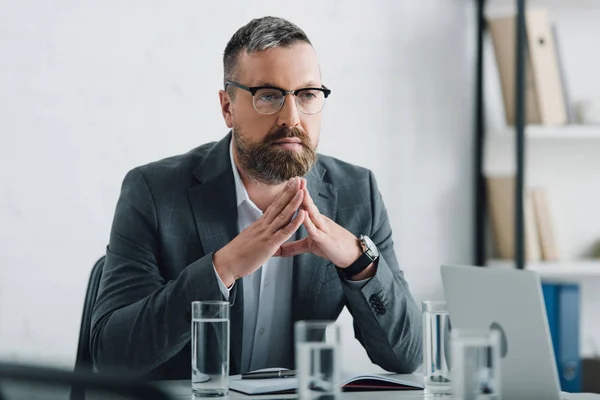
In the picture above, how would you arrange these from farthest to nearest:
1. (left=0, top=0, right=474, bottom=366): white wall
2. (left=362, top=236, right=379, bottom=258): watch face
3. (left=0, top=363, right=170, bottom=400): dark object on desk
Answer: (left=0, top=0, right=474, bottom=366): white wall < (left=362, top=236, right=379, bottom=258): watch face < (left=0, top=363, right=170, bottom=400): dark object on desk

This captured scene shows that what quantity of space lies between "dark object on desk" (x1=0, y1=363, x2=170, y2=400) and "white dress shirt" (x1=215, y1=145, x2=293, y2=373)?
1.35 metres

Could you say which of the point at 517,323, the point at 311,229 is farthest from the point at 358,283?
the point at 517,323

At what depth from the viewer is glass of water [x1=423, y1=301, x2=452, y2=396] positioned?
4.61 feet

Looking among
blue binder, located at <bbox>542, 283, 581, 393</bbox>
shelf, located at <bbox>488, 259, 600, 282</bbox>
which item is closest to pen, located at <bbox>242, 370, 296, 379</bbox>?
blue binder, located at <bbox>542, 283, 581, 393</bbox>

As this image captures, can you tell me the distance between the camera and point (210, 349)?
1.35m

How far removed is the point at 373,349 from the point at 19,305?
1401 mm

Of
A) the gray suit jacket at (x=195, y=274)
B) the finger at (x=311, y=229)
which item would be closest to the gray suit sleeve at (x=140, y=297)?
the gray suit jacket at (x=195, y=274)

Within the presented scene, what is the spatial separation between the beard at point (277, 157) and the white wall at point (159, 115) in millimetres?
996

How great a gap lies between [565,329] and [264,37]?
1465mm

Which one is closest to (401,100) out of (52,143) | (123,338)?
(52,143)

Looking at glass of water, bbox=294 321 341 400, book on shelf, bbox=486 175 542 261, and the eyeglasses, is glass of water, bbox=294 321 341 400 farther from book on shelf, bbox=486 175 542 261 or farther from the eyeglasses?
book on shelf, bbox=486 175 542 261

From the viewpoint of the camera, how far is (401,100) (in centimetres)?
339

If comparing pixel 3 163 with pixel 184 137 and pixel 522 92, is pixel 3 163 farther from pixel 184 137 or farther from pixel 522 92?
pixel 522 92

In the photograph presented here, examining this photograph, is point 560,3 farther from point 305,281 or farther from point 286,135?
point 305,281
